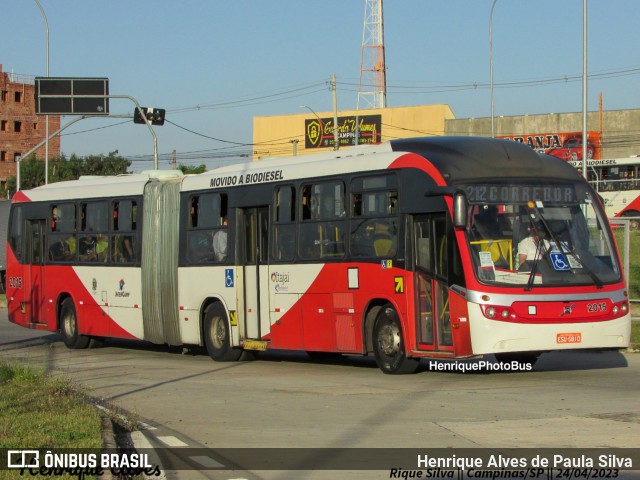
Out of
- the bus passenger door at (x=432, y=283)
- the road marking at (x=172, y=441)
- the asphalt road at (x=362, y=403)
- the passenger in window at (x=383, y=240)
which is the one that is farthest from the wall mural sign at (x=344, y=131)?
the road marking at (x=172, y=441)

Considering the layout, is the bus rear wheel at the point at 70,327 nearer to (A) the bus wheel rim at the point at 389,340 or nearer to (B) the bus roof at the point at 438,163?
(B) the bus roof at the point at 438,163

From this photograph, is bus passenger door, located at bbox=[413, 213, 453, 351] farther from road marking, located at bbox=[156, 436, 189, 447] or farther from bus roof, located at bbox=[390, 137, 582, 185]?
road marking, located at bbox=[156, 436, 189, 447]

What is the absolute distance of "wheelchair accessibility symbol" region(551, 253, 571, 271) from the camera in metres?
15.6

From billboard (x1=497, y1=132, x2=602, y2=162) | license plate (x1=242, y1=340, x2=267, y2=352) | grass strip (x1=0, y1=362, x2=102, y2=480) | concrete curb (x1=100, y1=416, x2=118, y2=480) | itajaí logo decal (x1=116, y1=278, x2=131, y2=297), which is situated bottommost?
concrete curb (x1=100, y1=416, x2=118, y2=480)

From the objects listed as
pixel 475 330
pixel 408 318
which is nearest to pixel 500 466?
pixel 475 330

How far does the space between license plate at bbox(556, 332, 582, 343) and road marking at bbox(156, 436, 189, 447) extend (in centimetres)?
626

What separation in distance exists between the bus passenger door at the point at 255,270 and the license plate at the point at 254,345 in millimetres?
97

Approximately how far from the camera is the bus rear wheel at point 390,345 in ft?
54.2

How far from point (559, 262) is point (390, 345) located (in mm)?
2837

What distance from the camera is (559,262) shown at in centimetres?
1561

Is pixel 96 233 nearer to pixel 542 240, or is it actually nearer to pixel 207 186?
pixel 207 186

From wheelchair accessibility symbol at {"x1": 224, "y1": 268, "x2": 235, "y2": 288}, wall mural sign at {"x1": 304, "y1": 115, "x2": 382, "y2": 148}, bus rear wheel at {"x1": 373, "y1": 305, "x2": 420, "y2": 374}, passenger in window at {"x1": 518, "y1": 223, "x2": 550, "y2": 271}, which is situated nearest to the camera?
passenger in window at {"x1": 518, "y1": 223, "x2": 550, "y2": 271}

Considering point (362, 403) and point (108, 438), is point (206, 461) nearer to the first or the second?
point (108, 438)

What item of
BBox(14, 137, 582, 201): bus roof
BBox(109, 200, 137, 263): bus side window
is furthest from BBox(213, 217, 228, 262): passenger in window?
BBox(109, 200, 137, 263): bus side window
